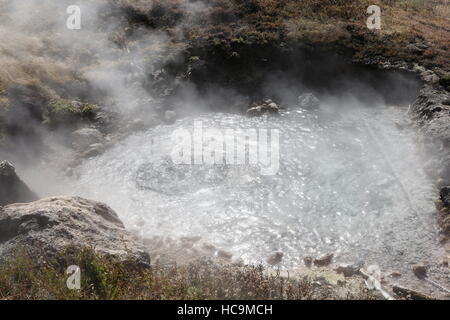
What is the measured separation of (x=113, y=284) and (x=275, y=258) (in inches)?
193

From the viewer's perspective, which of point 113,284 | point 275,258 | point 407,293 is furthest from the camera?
point 275,258

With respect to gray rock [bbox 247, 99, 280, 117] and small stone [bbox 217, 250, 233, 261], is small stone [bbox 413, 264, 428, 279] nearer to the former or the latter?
small stone [bbox 217, 250, 233, 261]

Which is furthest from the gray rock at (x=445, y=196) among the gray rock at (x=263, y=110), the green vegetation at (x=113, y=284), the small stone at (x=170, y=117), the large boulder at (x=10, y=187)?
the large boulder at (x=10, y=187)

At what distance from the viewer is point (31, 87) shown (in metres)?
18.0

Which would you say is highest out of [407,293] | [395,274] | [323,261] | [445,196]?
[445,196]

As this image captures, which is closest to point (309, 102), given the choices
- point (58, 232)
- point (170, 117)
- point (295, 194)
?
point (170, 117)

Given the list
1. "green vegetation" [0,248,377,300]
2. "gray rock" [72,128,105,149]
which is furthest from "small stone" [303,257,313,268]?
"gray rock" [72,128,105,149]

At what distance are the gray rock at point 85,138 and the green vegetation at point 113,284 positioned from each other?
375 inches

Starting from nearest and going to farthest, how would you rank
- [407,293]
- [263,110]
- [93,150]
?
[407,293] → [93,150] → [263,110]

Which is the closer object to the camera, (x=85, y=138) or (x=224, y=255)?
(x=224, y=255)

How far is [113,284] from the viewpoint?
6.43 meters

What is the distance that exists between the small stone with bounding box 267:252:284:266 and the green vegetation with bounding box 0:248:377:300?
2614 mm

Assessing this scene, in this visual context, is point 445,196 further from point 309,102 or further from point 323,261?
point 309,102

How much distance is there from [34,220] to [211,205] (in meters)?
5.52
